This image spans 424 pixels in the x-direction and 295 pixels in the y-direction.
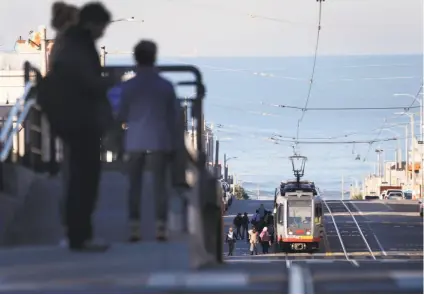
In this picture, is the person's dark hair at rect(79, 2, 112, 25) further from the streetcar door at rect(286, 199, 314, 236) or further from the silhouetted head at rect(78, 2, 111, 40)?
the streetcar door at rect(286, 199, 314, 236)

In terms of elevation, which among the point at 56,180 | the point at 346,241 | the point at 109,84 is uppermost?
the point at 109,84

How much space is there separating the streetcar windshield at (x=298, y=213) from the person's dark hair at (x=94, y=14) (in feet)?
Answer: 99.4

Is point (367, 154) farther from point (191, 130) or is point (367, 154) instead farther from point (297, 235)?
point (297, 235)

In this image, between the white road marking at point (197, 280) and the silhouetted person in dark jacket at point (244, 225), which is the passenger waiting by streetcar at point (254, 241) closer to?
the silhouetted person in dark jacket at point (244, 225)

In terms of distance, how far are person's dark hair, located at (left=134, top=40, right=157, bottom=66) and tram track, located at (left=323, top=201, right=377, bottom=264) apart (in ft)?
69.9

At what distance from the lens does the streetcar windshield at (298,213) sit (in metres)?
37.7

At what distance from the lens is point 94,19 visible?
7.59 meters

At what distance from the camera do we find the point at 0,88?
37.1ft

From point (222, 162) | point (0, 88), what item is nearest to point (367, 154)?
point (222, 162)

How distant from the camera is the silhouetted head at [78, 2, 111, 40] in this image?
7.59 m

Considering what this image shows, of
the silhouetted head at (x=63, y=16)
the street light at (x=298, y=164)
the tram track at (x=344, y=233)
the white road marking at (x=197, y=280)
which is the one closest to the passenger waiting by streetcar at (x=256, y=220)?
the tram track at (x=344, y=233)

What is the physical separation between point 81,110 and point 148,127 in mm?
483

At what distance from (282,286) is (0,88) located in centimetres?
523

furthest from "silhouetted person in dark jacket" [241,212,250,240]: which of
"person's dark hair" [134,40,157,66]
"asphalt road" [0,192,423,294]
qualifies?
"person's dark hair" [134,40,157,66]
